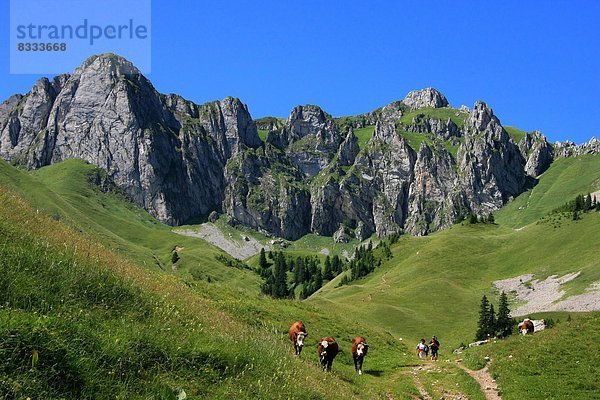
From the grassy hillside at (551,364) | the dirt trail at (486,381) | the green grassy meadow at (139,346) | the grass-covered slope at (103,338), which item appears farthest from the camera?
the dirt trail at (486,381)

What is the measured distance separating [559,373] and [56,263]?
84.6 feet

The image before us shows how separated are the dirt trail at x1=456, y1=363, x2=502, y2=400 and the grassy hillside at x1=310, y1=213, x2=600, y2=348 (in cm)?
3742

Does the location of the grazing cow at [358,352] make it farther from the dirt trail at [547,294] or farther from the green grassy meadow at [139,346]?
the dirt trail at [547,294]

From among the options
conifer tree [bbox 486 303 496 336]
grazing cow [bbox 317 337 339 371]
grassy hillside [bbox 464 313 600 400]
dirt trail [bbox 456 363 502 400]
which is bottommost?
conifer tree [bbox 486 303 496 336]

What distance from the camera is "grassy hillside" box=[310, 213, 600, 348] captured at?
81.8 m

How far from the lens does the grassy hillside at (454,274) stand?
81.8m

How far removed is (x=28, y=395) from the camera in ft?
24.7

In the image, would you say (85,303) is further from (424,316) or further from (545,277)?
(545,277)

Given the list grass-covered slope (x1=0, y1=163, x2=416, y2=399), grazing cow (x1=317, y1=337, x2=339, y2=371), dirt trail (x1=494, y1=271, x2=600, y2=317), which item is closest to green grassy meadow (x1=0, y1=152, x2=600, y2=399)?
grass-covered slope (x1=0, y1=163, x2=416, y2=399)

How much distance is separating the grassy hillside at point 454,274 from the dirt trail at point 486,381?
123ft

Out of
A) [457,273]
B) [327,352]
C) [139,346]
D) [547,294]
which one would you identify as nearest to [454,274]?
[457,273]

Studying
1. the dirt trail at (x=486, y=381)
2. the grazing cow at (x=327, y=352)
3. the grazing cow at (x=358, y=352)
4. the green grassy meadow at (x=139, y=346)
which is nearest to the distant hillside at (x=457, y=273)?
the dirt trail at (x=486, y=381)

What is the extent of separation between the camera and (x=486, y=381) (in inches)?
1084

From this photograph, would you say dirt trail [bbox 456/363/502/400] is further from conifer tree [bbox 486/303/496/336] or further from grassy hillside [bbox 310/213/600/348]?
grassy hillside [bbox 310/213/600/348]
